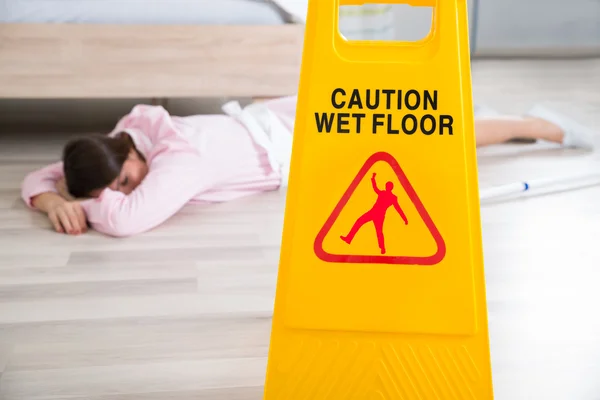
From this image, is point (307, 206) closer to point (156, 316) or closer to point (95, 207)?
point (156, 316)

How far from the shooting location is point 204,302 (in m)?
1.17

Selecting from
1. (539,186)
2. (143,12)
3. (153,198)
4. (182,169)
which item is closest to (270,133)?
(182,169)

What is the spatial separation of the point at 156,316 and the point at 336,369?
1.36 feet

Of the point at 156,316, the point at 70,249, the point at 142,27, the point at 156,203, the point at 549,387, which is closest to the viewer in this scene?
the point at 549,387

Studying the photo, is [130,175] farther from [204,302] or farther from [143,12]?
[143,12]

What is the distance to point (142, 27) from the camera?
2053 mm

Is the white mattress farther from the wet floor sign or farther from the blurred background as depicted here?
the wet floor sign

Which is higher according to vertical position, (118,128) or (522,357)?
(118,128)

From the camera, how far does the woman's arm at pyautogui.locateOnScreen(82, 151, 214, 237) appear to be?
147 cm

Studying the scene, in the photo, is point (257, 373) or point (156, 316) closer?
point (257, 373)

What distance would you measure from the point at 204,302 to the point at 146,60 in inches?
42.9

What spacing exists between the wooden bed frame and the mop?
2.32ft

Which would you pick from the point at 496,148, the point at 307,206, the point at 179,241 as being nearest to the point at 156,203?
the point at 179,241

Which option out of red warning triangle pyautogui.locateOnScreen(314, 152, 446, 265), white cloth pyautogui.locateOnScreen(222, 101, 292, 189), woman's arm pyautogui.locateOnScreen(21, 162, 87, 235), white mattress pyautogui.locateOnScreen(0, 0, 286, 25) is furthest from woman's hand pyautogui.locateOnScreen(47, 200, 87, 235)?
red warning triangle pyautogui.locateOnScreen(314, 152, 446, 265)
